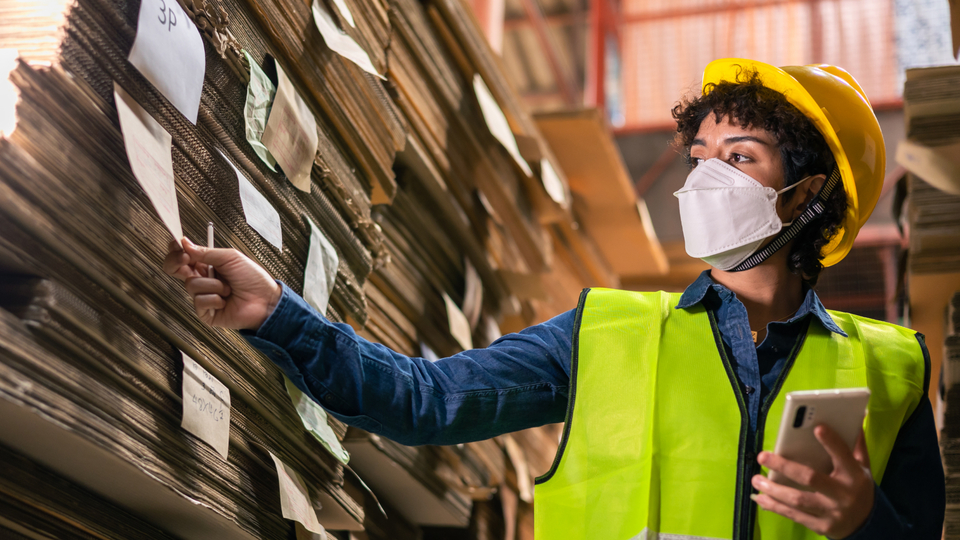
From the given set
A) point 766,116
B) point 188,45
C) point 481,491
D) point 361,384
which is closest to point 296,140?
point 188,45

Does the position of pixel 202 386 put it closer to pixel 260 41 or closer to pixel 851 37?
pixel 260 41

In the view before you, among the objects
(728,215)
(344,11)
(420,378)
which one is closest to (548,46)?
(344,11)

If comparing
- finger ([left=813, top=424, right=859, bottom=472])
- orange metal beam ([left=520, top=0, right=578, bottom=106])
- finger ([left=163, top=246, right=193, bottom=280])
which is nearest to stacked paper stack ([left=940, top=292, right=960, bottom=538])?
finger ([left=813, top=424, right=859, bottom=472])

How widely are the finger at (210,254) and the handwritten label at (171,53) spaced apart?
0.88ft

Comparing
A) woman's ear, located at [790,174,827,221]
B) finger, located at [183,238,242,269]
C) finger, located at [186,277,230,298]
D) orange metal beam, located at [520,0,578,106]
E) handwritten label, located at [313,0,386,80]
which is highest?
orange metal beam, located at [520,0,578,106]

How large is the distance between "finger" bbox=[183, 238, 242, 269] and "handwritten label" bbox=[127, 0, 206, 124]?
268 mm

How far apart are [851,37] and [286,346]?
966 cm

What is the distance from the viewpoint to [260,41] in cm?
218

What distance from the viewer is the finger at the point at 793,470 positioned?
1.58m

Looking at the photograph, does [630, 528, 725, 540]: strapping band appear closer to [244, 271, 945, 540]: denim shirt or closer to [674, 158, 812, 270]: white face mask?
[244, 271, 945, 540]: denim shirt

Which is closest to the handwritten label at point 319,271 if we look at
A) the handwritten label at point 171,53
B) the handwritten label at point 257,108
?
the handwritten label at point 257,108

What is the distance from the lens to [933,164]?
2.97 metres

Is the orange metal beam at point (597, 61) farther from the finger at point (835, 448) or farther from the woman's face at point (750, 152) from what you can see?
the finger at point (835, 448)

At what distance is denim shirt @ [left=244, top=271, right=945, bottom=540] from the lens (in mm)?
1850
